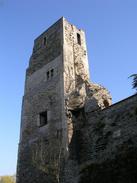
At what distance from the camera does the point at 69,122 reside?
15.0 meters

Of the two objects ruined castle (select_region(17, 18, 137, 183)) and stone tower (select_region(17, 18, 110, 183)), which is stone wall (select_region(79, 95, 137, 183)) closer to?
ruined castle (select_region(17, 18, 137, 183))

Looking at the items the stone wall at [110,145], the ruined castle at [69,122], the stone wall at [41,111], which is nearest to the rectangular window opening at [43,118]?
the ruined castle at [69,122]

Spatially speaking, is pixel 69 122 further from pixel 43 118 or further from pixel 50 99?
pixel 43 118

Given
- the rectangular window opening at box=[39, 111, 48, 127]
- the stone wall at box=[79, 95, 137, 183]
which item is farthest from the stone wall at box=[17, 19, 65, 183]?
the stone wall at box=[79, 95, 137, 183]

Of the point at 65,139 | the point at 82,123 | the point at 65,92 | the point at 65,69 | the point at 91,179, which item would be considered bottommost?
the point at 91,179

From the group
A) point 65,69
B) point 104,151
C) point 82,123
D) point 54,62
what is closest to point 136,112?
point 104,151

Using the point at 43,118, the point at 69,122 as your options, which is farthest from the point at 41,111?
the point at 69,122

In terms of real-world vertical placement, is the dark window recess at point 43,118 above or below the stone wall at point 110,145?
above

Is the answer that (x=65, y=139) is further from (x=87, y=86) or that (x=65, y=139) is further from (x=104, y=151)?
(x=87, y=86)

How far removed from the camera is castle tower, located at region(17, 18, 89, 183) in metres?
14.7

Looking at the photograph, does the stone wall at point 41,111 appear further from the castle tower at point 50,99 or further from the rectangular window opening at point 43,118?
the rectangular window opening at point 43,118

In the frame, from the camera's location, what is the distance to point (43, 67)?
1906 centimetres

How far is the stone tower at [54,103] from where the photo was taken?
14289mm

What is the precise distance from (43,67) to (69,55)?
2.18 meters
